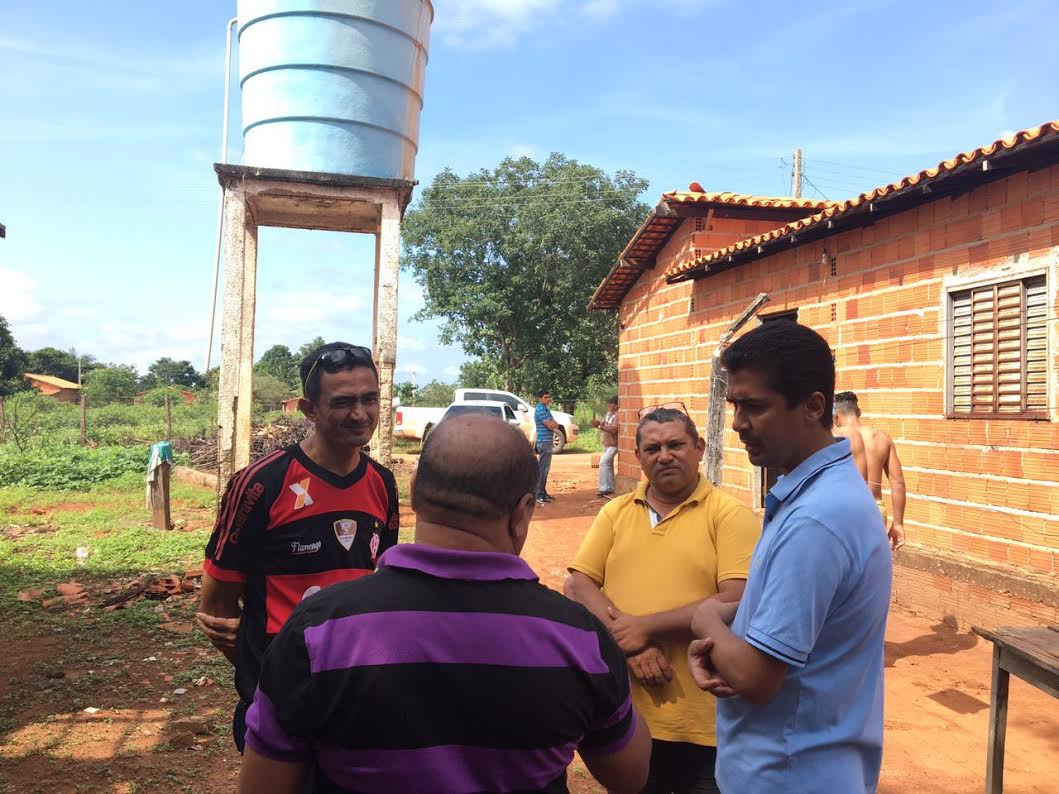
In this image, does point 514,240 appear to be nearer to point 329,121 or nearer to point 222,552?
point 329,121

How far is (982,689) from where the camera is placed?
17.0 feet

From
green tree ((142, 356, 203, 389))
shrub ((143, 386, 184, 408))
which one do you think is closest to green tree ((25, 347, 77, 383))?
green tree ((142, 356, 203, 389))

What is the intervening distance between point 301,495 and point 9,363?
149ft

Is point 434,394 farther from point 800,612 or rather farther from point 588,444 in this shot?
point 800,612

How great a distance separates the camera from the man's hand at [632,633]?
226cm

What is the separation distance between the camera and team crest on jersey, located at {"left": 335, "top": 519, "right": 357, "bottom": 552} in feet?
7.70

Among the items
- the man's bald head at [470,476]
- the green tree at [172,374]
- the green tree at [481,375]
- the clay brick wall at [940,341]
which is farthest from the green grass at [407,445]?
the green tree at [172,374]

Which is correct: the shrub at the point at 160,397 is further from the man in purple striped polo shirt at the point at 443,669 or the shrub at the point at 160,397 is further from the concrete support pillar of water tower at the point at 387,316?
the man in purple striped polo shirt at the point at 443,669

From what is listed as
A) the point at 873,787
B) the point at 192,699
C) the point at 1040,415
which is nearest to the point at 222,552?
the point at 873,787

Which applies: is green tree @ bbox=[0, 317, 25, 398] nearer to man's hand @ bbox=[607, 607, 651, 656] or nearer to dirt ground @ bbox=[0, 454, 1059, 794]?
dirt ground @ bbox=[0, 454, 1059, 794]

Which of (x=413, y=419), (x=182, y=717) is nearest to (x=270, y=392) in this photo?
(x=413, y=419)

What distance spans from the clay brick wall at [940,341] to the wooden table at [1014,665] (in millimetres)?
3270

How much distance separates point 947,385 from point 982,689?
2545 mm

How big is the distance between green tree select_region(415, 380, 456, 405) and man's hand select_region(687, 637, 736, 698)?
3522 centimetres
